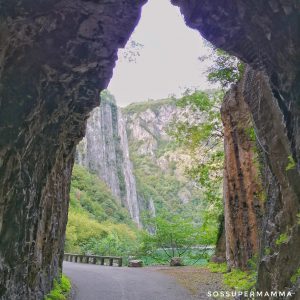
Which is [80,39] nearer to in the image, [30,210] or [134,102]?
[30,210]

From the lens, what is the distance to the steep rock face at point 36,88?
696 centimetres

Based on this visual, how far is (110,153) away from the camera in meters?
88.1

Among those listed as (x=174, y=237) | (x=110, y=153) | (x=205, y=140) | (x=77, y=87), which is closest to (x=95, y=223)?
(x=174, y=237)

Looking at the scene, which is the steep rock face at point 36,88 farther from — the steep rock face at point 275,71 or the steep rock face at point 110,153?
the steep rock face at point 110,153

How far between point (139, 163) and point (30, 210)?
116 metres

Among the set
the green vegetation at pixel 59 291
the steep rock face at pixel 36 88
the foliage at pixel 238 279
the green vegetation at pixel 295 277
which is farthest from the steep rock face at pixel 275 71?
the green vegetation at pixel 59 291

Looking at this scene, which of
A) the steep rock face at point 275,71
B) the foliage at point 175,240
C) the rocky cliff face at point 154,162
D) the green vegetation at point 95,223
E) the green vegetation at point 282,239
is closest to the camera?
the steep rock face at point 275,71

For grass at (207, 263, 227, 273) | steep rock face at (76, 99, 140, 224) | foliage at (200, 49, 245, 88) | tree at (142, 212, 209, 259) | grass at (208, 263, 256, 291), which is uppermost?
steep rock face at (76, 99, 140, 224)

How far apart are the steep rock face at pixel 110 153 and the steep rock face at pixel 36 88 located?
220ft

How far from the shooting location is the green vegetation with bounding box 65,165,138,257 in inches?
1208

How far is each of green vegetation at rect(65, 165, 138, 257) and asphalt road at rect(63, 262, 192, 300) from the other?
1305 centimetres

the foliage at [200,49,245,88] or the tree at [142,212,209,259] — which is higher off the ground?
the foliage at [200,49,245,88]

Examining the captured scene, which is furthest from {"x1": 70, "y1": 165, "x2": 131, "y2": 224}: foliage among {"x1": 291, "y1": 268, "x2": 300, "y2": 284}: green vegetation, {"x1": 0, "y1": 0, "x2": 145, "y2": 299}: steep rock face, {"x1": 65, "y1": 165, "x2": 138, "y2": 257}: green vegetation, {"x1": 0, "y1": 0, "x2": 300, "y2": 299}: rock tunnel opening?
{"x1": 291, "y1": 268, "x2": 300, "y2": 284}: green vegetation

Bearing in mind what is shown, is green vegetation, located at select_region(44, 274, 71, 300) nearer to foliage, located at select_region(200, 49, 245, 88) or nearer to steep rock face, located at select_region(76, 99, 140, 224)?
foliage, located at select_region(200, 49, 245, 88)
